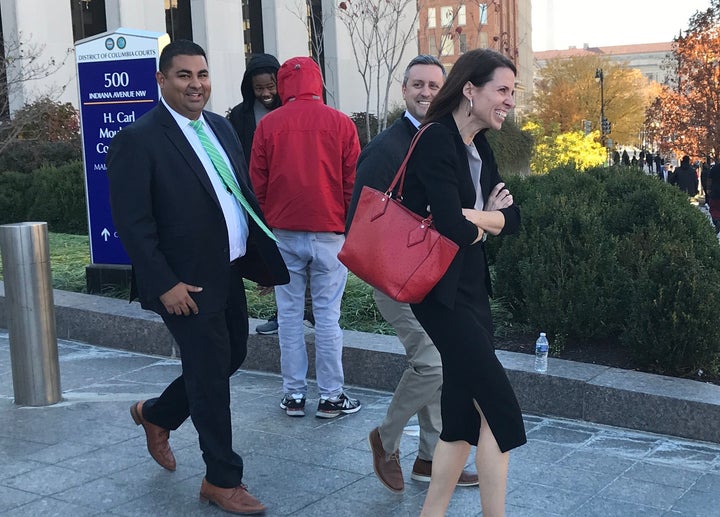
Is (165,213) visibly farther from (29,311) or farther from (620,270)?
(620,270)

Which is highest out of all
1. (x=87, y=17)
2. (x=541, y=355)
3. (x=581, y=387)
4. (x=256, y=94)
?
(x=87, y=17)

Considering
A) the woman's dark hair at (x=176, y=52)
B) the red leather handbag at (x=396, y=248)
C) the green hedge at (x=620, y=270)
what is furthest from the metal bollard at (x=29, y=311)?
the green hedge at (x=620, y=270)

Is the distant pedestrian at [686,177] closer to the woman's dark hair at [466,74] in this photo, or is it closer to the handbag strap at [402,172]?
the woman's dark hair at [466,74]

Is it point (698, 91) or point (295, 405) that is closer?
point (295, 405)

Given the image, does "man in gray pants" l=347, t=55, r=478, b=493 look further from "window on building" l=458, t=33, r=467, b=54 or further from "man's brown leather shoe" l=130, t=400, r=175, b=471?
"window on building" l=458, t=33, r=467, b=54

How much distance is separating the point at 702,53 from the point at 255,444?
30.5m

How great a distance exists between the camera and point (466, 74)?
11.8ft

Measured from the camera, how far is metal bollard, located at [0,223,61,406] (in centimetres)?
602

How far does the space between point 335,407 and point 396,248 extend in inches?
93.7

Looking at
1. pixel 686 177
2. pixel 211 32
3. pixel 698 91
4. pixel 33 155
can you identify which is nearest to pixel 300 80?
pixel 33 155

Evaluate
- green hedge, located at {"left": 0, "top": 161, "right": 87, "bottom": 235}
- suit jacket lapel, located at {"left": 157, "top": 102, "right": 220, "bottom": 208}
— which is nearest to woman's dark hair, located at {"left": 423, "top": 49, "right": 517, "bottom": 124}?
suit jacket lapel, located at {"left": 157, "top": 102, "right": 220, "bottom": 208}

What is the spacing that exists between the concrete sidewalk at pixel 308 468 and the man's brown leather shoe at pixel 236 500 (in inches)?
3.0

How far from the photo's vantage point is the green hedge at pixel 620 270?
5.68 metres

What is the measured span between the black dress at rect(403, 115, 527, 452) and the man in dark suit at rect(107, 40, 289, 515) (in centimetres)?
106
